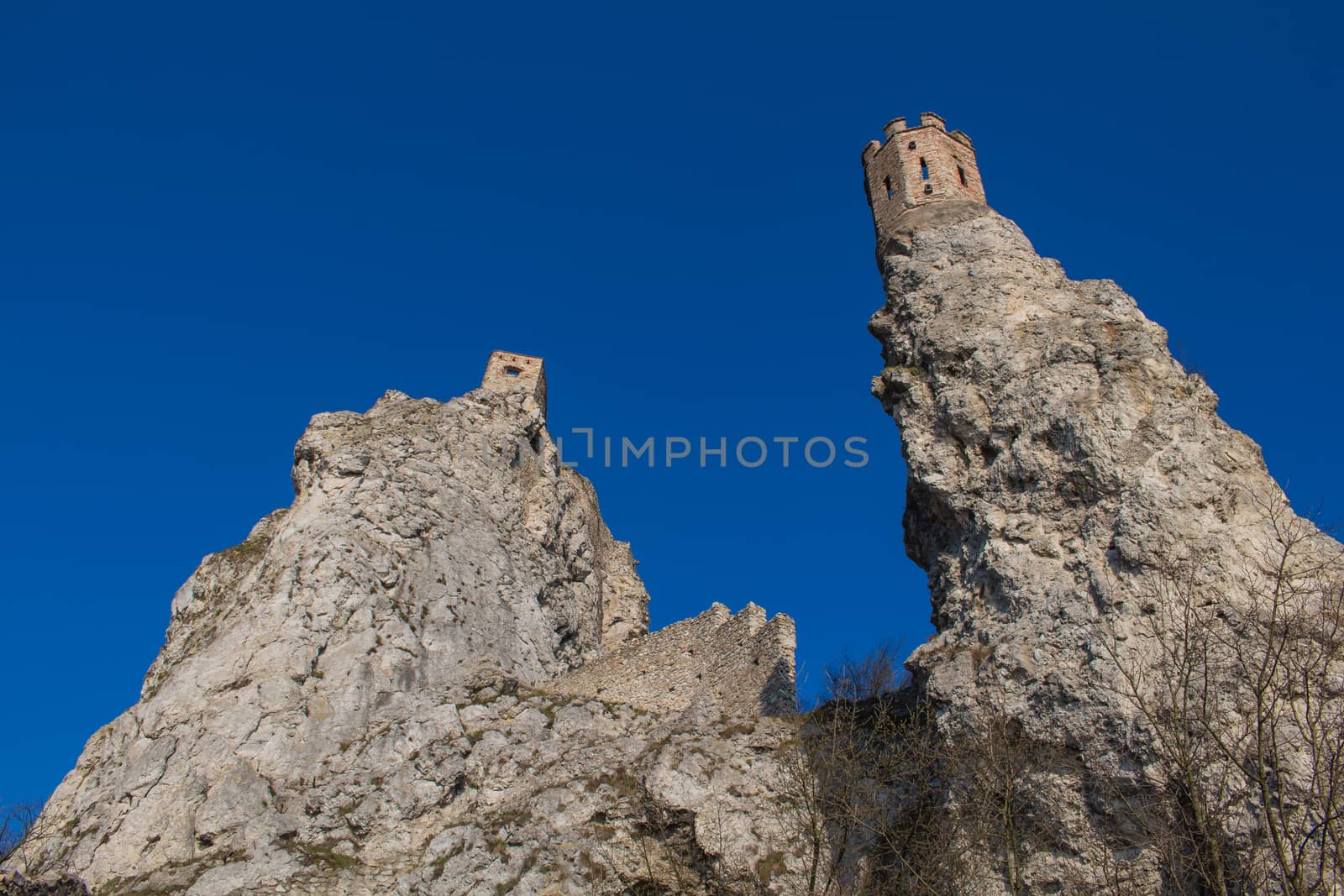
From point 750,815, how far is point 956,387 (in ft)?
32.9

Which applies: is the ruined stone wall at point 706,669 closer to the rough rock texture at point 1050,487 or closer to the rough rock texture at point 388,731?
the rough rock texture at point 388,731

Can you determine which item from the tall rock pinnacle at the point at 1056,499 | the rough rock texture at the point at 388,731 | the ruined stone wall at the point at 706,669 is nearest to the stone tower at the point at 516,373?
the rough rock texture at the point at 388,731

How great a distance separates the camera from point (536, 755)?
23125 mm

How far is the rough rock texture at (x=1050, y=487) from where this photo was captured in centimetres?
1725

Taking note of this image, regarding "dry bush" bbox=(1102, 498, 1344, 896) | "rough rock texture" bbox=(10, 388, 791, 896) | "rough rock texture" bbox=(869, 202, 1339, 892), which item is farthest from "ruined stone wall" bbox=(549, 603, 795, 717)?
"dry bush" bbox=(1102, 498, 1344, 896)

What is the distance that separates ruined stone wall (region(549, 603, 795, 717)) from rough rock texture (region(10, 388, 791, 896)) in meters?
0.97

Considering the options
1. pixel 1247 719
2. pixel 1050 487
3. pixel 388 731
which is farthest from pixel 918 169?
pixel 388 731

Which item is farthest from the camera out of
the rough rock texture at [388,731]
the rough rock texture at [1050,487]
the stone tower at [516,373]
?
the stone tower at [516,373]

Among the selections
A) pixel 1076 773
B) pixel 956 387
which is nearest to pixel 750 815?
pixel 1076 773

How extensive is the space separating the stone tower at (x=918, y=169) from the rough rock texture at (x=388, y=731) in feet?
48.3

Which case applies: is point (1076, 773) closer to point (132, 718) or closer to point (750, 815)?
point (750, 815)

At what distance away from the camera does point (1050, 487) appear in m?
19.8

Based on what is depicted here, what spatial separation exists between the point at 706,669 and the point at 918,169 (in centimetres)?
1523

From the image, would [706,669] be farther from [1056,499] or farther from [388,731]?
[1056,499]
